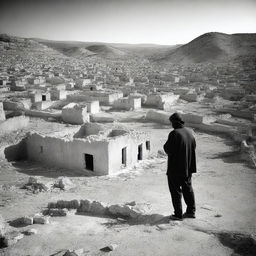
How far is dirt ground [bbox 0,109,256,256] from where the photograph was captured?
5.49m

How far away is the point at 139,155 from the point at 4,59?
89130 mm

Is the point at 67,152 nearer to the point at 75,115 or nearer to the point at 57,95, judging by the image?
the point at 75,115

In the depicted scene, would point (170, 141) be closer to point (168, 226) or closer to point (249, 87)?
point (168, 226)

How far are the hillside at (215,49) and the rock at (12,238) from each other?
316ft

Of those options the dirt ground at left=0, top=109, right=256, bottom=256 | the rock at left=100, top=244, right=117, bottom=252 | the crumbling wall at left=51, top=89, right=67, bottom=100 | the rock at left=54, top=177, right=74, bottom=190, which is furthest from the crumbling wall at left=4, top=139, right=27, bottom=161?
the crumbling wall at left=51, top=89, right=67, bottom=100

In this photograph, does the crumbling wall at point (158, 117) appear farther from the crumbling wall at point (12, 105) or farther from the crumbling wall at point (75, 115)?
the crumbling wall at point (12, 105)

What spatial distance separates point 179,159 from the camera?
19.6ft

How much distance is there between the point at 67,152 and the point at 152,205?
705 centimetres

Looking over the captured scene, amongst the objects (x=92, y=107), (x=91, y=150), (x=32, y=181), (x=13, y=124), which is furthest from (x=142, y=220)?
(x=92, y=107)

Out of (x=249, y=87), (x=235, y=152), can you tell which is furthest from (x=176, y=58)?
(x=235, y=152)

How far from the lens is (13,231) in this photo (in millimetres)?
7141

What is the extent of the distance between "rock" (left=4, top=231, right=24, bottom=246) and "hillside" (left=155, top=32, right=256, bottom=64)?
96.3 meters

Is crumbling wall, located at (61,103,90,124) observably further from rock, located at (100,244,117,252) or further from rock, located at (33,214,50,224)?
rock, located at (100,244,117,252)

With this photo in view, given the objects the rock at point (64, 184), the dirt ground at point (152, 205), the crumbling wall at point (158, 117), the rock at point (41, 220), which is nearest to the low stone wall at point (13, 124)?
the dirt ground at point (152, 205)
